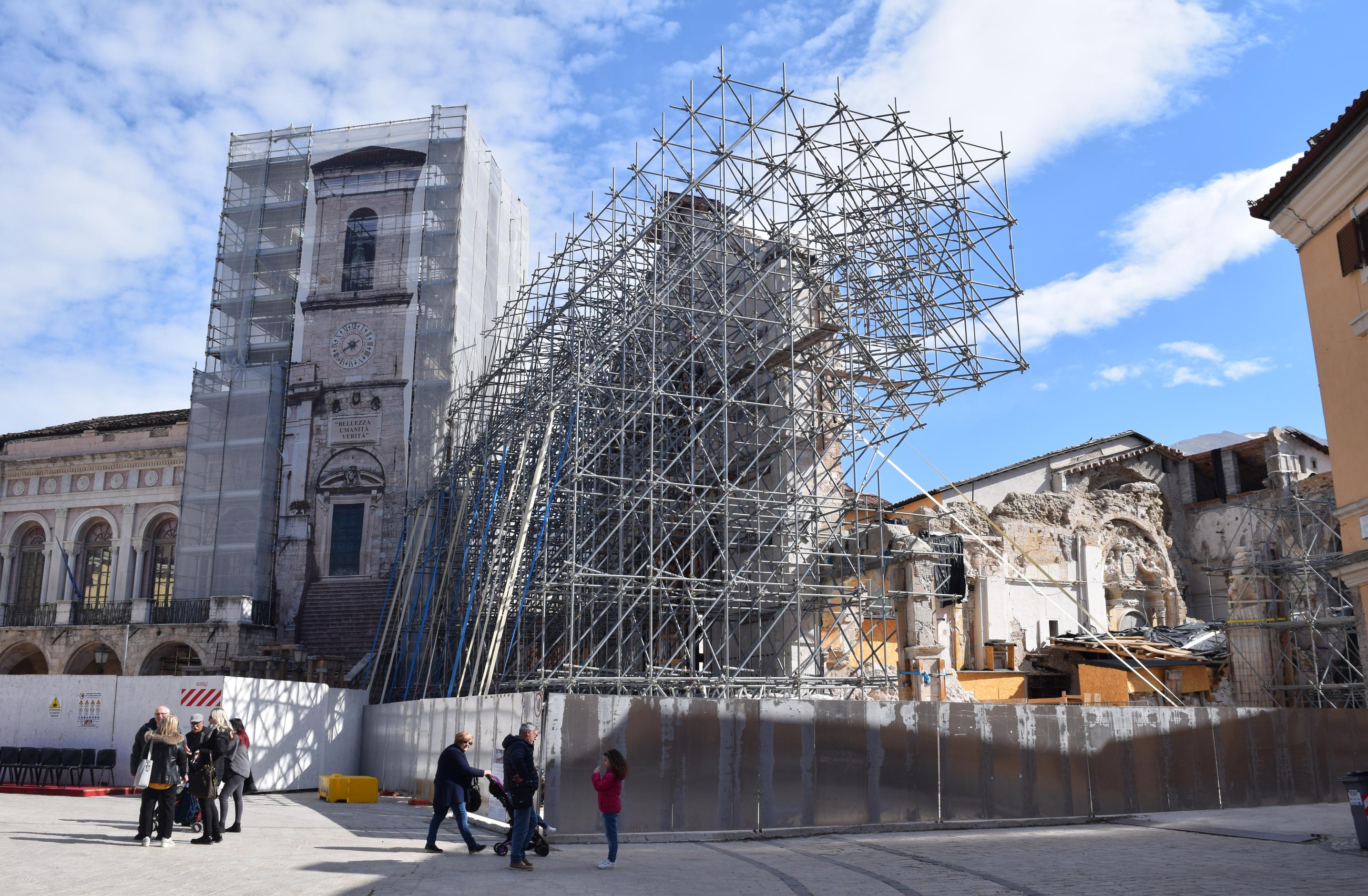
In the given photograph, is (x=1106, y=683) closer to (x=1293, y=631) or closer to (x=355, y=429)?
(x=1293, y=631)

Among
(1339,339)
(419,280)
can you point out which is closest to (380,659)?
(419,280)

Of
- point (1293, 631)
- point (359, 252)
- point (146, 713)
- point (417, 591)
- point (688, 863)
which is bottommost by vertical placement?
point (688, 863)

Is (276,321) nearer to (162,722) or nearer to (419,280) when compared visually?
(419,280)

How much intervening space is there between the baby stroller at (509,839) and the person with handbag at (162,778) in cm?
285

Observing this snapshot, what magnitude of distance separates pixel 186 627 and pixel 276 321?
8.34 m

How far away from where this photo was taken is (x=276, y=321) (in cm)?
3025

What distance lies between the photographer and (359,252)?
30234mm

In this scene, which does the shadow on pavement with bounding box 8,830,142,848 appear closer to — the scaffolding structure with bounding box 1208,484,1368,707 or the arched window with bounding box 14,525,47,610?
the scaffolding structure with bounding box 1208,484,1368,707

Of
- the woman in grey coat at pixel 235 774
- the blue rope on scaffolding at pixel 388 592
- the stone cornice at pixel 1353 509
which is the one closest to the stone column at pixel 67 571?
the blue rope on scaffolding at pixel 388 592

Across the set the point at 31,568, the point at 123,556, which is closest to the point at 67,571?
the point at 123,556

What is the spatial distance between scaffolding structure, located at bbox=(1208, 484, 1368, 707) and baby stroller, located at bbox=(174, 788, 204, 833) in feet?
66.5

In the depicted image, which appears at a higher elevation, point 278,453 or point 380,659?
point 278,453

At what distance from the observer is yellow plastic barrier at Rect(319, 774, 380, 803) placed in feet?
53.0

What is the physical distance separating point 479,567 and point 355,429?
33.6 ft
